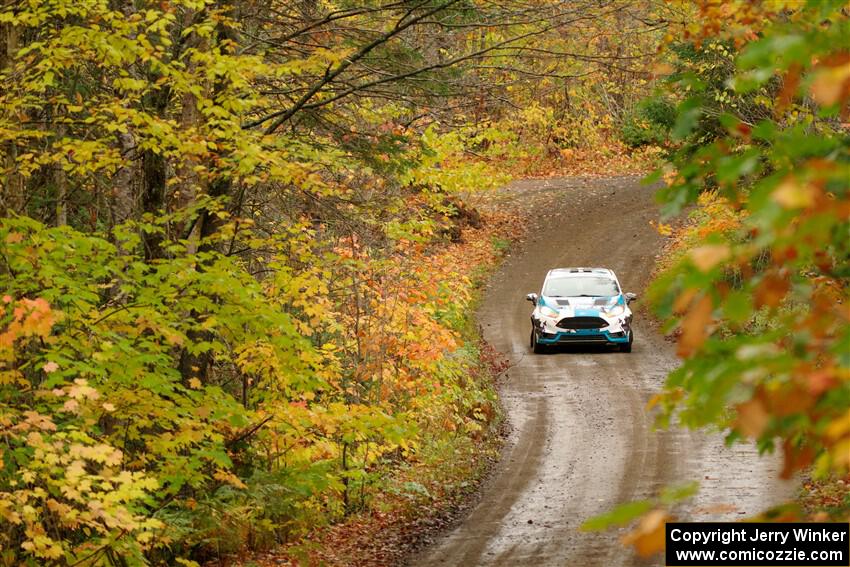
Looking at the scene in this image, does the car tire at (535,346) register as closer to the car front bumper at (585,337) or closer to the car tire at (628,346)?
the car front bumper at (585,337)

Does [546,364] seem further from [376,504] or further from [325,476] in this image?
[325,476]

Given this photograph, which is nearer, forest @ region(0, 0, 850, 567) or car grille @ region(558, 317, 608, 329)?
forest @ region(0, 0, 850, 567)

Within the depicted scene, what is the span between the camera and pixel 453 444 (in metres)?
14.8

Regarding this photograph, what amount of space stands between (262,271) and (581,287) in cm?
1212

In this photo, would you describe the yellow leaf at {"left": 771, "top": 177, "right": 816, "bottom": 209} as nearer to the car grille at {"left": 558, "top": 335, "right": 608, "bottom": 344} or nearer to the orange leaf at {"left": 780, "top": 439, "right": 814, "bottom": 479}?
the orange leaf at {"left": 780, "top": 439, "right": 814, "bottom": 479}

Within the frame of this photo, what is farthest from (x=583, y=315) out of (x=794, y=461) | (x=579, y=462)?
(x=794, y=461)

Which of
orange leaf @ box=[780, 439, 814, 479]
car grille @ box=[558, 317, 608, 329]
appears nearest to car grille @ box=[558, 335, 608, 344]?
car grille @ box=[558, 317, 608, 329]

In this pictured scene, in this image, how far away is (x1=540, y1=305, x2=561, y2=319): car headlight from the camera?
21734 millimetres

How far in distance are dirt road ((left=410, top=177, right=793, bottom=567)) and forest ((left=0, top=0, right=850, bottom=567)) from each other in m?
0.97

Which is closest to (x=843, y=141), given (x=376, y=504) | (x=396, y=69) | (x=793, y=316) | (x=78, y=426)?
(x=793, y=316)

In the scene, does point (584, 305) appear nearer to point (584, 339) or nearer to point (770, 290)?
point (584, 339)

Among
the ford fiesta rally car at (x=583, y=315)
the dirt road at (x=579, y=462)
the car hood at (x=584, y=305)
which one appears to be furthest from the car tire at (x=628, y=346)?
the car hood at (x=584, y=305)

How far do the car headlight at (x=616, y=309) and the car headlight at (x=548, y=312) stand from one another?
1.11 m

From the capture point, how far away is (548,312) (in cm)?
2186
